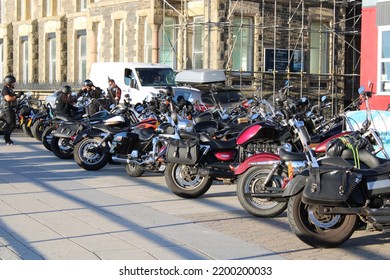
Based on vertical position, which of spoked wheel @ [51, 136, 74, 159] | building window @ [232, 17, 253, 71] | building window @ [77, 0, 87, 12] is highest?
building window @ [77, 0, 87, 12]

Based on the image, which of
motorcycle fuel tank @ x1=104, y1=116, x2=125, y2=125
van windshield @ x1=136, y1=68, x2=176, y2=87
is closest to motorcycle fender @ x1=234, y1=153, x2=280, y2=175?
motorcycle fuel tank @ x1=104, y1=116, x2=125, y2=125

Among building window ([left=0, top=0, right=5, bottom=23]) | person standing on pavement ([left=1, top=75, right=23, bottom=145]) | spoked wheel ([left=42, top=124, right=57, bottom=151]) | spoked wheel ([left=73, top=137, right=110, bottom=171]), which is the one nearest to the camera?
spoked wheel ([left=73, top=137, right=110, bottom=171])

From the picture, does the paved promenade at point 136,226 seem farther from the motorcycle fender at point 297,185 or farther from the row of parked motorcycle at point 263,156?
the motorcycle fender at point 297,185

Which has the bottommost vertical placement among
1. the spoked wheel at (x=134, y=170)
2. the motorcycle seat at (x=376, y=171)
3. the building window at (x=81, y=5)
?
the spoked wheel at (x=134, y=170)

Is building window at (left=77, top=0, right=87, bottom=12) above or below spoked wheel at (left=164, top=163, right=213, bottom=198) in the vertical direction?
above

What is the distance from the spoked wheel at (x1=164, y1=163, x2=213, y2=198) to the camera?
11.0m

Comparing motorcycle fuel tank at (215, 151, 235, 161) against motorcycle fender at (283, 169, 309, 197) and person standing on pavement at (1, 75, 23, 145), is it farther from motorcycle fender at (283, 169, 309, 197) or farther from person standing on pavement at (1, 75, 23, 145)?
person standing on pavement at (1, 75, 23, 145)

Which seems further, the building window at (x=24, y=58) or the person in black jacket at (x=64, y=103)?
the building window at (x=24, y=58)

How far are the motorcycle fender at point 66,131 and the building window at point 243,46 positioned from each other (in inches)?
555

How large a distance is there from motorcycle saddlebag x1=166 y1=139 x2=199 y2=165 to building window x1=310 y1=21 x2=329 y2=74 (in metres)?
20.8

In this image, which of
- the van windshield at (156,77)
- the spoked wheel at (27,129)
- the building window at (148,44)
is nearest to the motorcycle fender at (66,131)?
the spoked wheel at (27,129)

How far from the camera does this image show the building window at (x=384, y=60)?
2073cm
